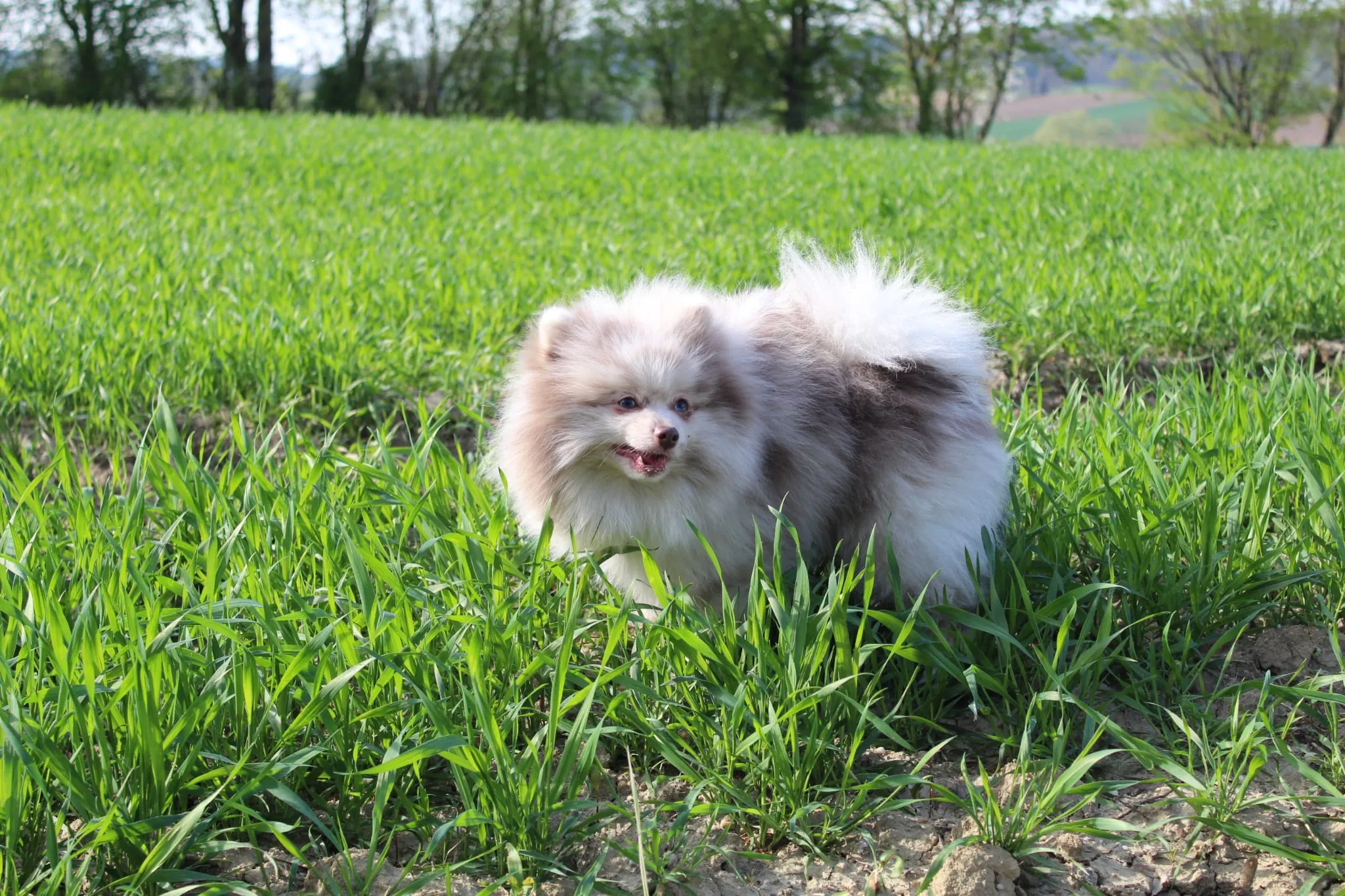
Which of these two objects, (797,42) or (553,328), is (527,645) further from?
(797,42)

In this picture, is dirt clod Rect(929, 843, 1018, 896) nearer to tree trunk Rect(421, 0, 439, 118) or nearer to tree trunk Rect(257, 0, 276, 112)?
tree trunk Rect(257, 0, 276, 112)

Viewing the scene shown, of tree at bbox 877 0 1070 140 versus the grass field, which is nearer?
the grass field

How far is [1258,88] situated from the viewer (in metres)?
38.4

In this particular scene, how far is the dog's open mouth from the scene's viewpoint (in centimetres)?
232

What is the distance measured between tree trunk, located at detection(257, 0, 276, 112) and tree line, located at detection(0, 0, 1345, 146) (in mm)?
8517

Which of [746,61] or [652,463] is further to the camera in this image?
[746,61]

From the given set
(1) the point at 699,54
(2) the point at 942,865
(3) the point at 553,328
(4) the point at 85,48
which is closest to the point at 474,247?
(3) the point at 553,328

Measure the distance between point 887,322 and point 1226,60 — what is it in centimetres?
4303

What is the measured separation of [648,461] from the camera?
2.33m

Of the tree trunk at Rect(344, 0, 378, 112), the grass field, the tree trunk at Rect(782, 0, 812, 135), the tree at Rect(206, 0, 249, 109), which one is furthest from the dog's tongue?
the tree trunk at Rect(782, 0, 812, 135)

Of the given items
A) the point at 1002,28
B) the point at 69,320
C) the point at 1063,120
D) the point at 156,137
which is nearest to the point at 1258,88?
the point at 1063,120

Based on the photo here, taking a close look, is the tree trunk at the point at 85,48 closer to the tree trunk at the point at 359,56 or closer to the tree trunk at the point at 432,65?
the tree trunk at the point at 359,56

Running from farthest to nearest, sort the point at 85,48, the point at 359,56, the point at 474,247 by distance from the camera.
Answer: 1. the point at 359,56
2. the point at 85,48
3. the point at 474,247

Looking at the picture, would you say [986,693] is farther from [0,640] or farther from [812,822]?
[0,640]
